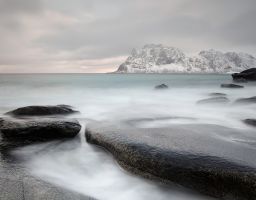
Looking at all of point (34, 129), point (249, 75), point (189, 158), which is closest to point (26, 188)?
point (34, 129)

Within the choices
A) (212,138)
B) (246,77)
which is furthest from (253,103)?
(246,77)

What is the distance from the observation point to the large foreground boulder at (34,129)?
6.34 meters

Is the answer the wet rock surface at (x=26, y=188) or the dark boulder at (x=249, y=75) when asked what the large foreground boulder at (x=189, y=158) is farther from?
the dark boulder at (x=249, y=75)

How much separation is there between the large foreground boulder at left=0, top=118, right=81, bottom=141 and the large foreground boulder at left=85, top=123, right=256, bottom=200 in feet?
2.55

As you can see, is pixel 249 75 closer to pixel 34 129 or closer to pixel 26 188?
pixel 34 129

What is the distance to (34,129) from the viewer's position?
637cm

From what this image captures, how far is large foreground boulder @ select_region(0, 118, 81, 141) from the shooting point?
6.34 m

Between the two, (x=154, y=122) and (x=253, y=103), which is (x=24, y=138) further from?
(x=253, y=103)

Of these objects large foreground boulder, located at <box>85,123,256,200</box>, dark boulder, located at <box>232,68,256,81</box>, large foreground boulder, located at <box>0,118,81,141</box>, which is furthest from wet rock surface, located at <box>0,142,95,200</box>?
dark boulder, located at <box>232,68,256,81</box>

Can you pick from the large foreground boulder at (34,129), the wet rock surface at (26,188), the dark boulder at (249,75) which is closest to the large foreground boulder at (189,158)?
the large foreground boulder at (34,129)

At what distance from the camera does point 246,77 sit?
3148cm

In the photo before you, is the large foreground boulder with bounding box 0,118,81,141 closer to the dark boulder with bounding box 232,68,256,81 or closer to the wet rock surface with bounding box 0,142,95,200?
the wet rock surface with bounding box 0,142,95,200

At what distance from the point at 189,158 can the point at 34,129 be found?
3.67m

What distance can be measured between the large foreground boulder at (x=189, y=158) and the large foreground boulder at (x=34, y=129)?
0.78 metres
